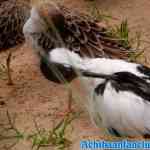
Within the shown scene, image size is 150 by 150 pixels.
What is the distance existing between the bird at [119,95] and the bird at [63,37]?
0.51m

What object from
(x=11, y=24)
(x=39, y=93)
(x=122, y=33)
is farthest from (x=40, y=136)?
(x=122, y=33)

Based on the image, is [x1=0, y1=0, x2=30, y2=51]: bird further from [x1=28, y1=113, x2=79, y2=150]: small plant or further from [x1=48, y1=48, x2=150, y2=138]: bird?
[x1=48, y1=48, x2=150, y2=138]: bird

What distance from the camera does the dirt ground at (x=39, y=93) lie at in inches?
139

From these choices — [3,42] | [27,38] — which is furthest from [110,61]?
[3,42]

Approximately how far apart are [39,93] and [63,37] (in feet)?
1.79

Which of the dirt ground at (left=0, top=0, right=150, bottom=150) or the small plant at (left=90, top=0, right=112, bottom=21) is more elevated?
the small plant at (left=90, top=0, right=112, bottom=21)

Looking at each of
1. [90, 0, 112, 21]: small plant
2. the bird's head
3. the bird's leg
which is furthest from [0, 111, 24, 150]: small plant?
[90, 0, 112, 21]: small plant

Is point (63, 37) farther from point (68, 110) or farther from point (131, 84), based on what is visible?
point (131, 84)

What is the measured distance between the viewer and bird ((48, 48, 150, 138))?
2852 millimetres

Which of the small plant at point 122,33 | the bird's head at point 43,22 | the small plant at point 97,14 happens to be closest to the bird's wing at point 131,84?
the bird's head at point 43,22

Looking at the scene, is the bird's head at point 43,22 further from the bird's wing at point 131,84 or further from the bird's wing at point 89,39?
the bird's wing at point 131,84

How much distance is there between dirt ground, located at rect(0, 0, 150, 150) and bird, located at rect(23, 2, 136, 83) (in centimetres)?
20

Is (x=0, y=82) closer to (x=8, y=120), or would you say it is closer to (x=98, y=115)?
(x=8, y=120)

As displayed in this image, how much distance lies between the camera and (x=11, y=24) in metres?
4.09
